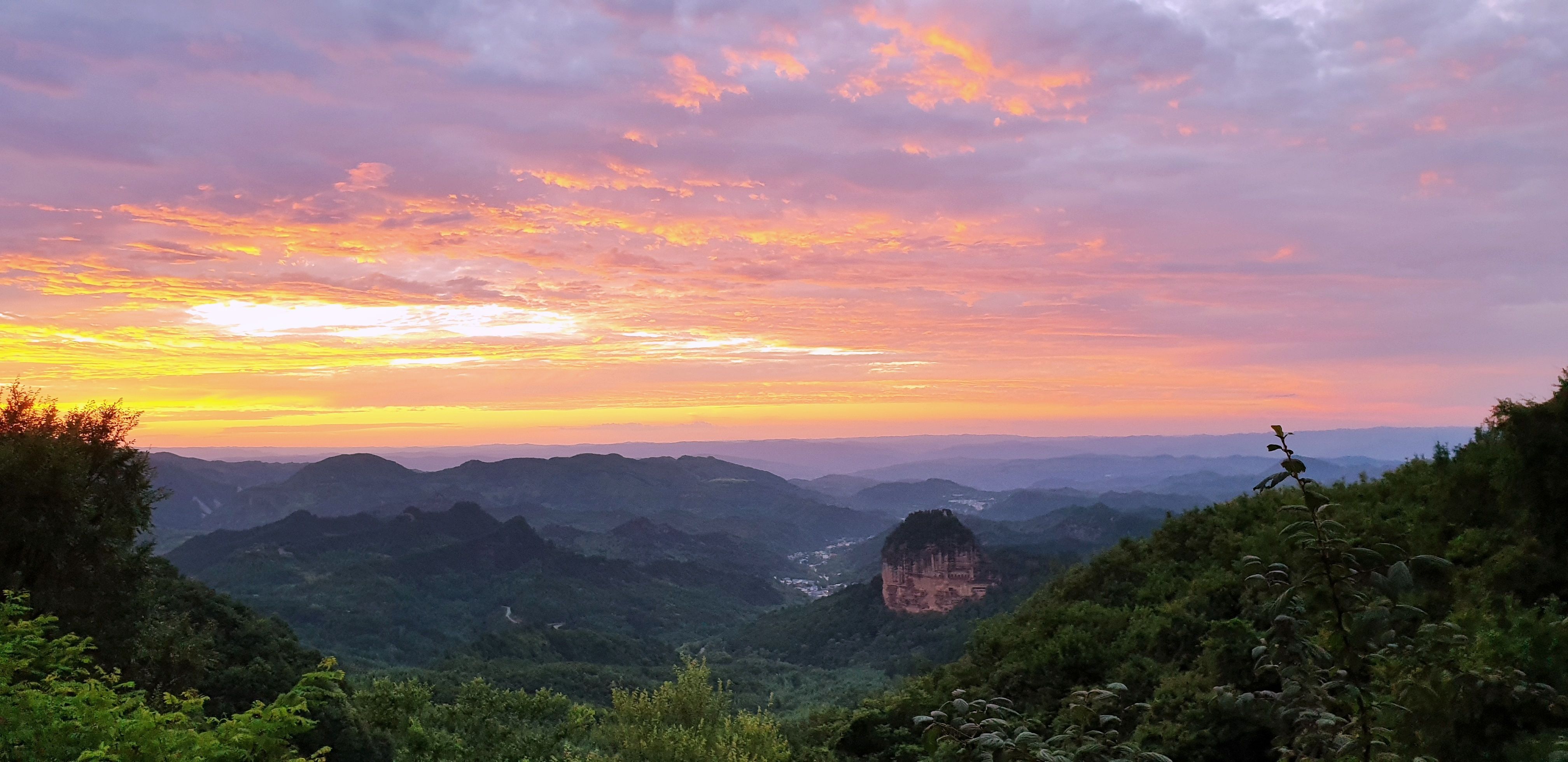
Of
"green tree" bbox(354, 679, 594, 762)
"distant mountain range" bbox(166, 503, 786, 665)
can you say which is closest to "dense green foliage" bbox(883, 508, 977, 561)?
"distant mountain range" bbox(166, 503, 786, 665)

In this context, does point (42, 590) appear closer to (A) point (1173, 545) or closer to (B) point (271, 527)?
(A) point (1173, 545)

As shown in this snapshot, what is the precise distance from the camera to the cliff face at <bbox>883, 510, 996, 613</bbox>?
110 metres

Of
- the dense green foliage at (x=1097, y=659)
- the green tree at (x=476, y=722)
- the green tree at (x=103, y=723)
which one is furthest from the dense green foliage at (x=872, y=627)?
the green tree at (x=103, y=723)

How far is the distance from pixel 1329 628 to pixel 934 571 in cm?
10151

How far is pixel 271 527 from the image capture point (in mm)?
180625

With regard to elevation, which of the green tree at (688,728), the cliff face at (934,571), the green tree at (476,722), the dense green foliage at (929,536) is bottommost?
the cliff face at (934,571)

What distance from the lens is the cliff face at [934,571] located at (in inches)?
4350

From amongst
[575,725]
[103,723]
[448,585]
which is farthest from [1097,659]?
[448,585]

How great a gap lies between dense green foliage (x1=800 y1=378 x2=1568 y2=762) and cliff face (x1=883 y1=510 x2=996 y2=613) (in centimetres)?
8936

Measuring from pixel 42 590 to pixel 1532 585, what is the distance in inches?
1158

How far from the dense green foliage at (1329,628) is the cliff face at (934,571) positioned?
89.4 m

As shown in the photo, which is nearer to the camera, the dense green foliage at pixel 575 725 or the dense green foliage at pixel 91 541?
the dense green foliage at pixel 575 725

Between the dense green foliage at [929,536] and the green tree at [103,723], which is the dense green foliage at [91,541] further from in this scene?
the dense green foliage at [929,536]

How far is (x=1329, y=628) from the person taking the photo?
12.8 metres
